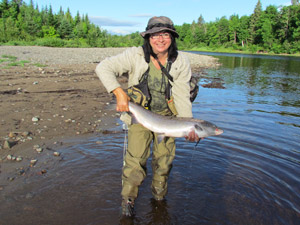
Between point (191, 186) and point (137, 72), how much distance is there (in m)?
2.37

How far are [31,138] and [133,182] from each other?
3259 millimetres

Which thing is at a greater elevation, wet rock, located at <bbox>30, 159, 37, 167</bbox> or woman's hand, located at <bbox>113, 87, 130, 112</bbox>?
woman's hand, located at <bbox>113, 87, 130, 112</bbox>

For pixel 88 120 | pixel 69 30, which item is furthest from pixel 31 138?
pixel 69 30

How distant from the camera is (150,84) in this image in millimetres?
3619

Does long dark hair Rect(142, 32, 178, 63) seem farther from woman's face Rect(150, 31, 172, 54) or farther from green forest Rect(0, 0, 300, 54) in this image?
green forest Rect(0, 0, 300, 54)

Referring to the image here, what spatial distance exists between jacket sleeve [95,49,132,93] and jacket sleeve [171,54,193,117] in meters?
0.69

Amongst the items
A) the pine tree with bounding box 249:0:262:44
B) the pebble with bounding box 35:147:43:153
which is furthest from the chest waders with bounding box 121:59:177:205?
the pine tree with bounding box 249:0:262:44

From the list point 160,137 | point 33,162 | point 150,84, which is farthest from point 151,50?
point 33,162

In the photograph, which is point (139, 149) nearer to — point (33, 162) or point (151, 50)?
point (151, 50)

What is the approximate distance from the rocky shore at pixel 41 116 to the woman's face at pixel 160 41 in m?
1.02

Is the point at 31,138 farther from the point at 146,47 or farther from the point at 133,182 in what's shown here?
the point at 146,47

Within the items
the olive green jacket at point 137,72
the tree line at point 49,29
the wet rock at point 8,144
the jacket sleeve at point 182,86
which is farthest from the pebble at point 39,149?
the tree line at point 49,29

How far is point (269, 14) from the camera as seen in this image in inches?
3506

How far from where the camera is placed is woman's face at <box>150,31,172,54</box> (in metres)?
3.39
